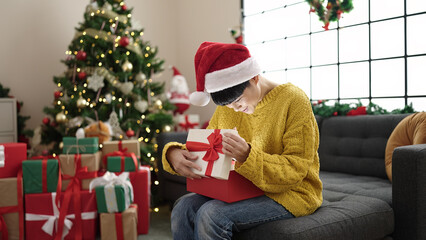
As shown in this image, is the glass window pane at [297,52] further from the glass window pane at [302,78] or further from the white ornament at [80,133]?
the white ornament at [80,133]

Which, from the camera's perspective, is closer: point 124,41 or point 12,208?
point 12,208

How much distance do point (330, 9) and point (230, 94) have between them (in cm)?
204

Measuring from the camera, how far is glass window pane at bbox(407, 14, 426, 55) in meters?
2.64

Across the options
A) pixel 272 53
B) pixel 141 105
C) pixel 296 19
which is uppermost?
pixel 296 19

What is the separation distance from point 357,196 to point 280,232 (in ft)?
2.19

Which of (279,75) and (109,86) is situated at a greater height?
(279,75)

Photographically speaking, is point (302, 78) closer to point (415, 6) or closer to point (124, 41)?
point (415, 6)

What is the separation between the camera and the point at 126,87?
3.17 m

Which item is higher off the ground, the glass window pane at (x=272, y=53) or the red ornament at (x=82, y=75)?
the glass window pane at (x=272, y=53)

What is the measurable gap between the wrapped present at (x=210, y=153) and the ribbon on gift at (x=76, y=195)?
1412 millimetres

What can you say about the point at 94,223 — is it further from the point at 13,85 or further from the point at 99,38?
the point at 13,85

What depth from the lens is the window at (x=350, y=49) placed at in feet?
8.91

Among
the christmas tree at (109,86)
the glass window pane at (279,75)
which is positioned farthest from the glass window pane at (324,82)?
the christmas tree at (109,86)

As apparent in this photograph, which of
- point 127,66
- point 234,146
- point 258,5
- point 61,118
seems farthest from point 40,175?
point 258,5
